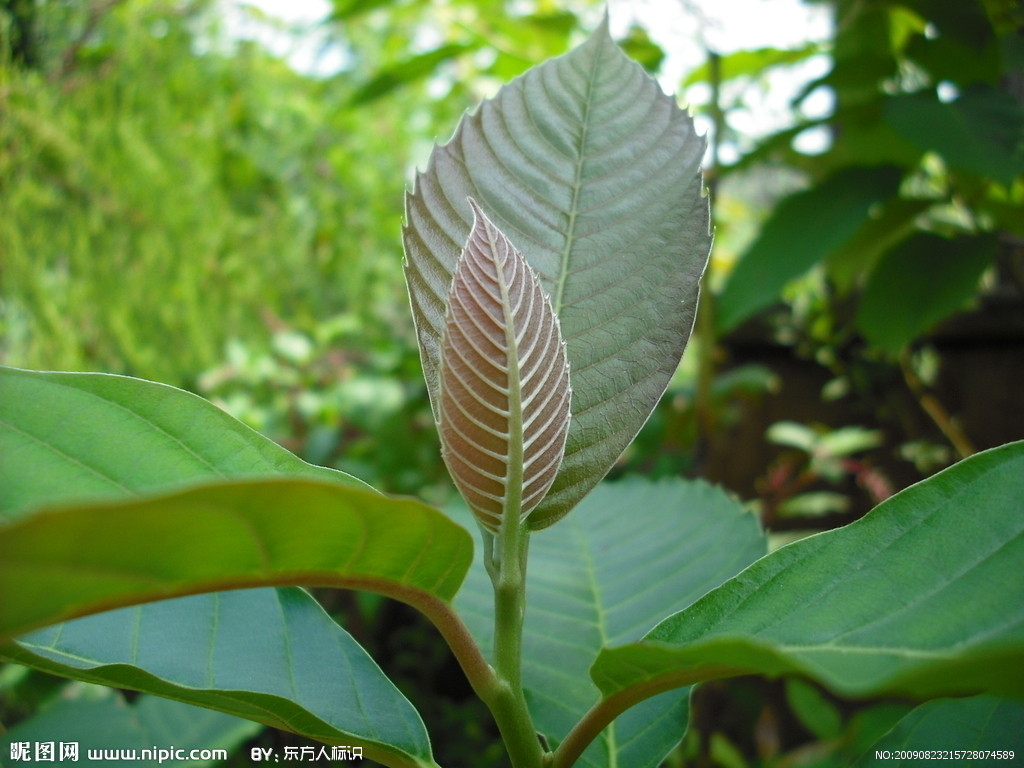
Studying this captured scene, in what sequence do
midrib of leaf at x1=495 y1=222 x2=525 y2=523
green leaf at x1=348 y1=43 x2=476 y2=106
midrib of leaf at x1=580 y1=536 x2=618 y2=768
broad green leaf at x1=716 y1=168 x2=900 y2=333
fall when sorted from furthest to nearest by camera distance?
1. green leaf at x1=348 y1=43 x2=476 y2=106
2. broad green leaf at x1=716 y1=168 x2=900 y2=333
3. midrib of leaf at x1=580 y1=536 x2=618 y2=768
4. midrib of leaf at x1=495 y1=222 x2=525 y2=523

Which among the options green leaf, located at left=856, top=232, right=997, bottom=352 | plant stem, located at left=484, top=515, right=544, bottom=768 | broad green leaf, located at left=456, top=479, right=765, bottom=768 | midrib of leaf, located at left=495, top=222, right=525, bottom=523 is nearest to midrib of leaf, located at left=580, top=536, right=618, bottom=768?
broad green leaf, located at left=456, top=479, right=765, bottom=768

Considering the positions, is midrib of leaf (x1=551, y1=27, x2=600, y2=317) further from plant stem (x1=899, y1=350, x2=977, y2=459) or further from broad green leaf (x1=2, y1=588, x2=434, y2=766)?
plant stem (x1=899, y1=350, x2=977, y2=459)

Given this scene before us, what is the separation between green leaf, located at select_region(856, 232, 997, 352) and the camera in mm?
928

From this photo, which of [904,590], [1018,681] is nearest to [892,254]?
[904,590]

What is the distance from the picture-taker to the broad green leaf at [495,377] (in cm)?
36

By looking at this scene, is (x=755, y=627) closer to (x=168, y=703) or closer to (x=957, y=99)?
(x=168, y=703)

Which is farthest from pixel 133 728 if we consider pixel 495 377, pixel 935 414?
pixel 935 414

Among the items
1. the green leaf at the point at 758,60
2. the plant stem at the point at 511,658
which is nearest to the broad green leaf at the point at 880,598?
the plant stem at the point at 511,658

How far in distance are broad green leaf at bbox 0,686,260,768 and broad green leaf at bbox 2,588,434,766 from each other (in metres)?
0.23

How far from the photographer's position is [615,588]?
25.4 inches

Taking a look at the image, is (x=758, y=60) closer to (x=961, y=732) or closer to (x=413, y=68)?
(x=413, y=68)

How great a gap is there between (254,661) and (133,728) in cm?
36

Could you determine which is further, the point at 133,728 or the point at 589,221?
the point at 133,728

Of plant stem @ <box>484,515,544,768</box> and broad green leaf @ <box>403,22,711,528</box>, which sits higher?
broad green leaf @ <box>403,22,711,528</box>
